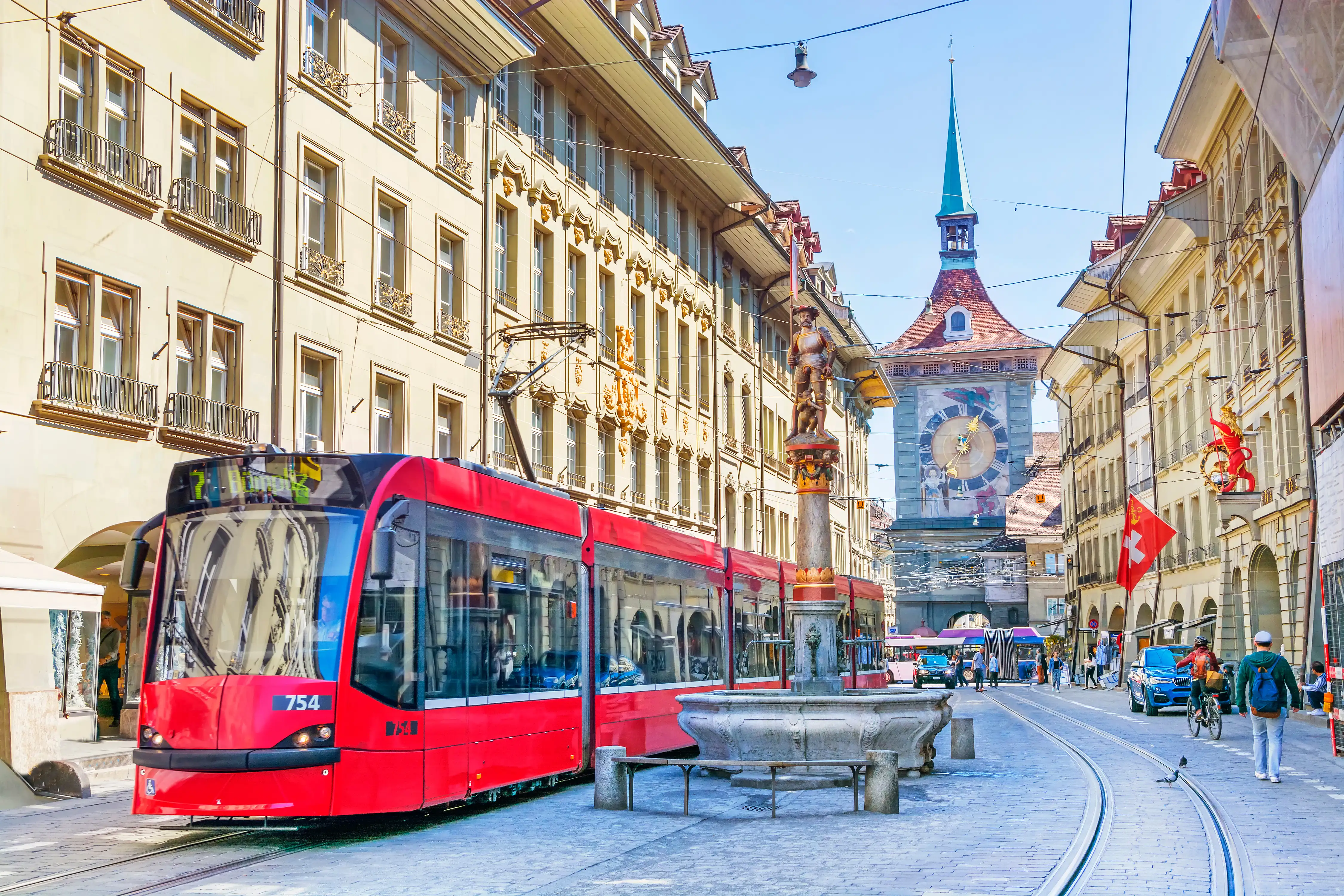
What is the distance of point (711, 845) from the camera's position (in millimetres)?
11375

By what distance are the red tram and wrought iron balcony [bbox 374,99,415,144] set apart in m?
12.2

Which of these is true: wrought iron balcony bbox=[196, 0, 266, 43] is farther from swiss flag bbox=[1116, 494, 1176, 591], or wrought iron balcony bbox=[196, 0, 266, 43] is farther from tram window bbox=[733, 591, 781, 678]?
swiss flag bbox=[1116, 494, 1176, 591]

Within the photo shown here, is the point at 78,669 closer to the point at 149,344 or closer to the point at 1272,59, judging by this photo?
the point at 149,344

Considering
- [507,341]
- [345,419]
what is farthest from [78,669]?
[507,341]

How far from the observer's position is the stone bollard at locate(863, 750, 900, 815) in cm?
1332

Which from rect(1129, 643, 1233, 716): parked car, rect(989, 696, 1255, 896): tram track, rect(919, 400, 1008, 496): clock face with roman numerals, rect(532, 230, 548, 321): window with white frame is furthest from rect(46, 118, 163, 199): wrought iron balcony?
rect(919, 400, 1008, 496): clock face with roman numerals

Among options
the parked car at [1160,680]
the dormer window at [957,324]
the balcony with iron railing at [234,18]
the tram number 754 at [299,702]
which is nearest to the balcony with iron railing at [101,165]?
the balcony with iron railing at [234,18]

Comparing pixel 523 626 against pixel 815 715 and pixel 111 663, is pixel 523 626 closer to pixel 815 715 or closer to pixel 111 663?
pixel 815 715

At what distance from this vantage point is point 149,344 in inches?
752

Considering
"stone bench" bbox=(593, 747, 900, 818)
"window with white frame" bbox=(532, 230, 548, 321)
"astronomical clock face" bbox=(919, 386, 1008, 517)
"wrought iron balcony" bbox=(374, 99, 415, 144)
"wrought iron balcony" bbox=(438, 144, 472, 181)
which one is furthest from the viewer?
"astronomical clock face" bbox=(919, 386, 1008, 517)

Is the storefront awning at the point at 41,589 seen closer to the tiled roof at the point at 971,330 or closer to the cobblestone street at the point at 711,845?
the cobblestone street at the point at 711,845

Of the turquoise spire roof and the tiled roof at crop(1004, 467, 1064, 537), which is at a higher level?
the turquoise spire roof

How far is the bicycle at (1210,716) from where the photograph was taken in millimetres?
24125

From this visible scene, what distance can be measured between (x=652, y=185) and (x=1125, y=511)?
32.8m
